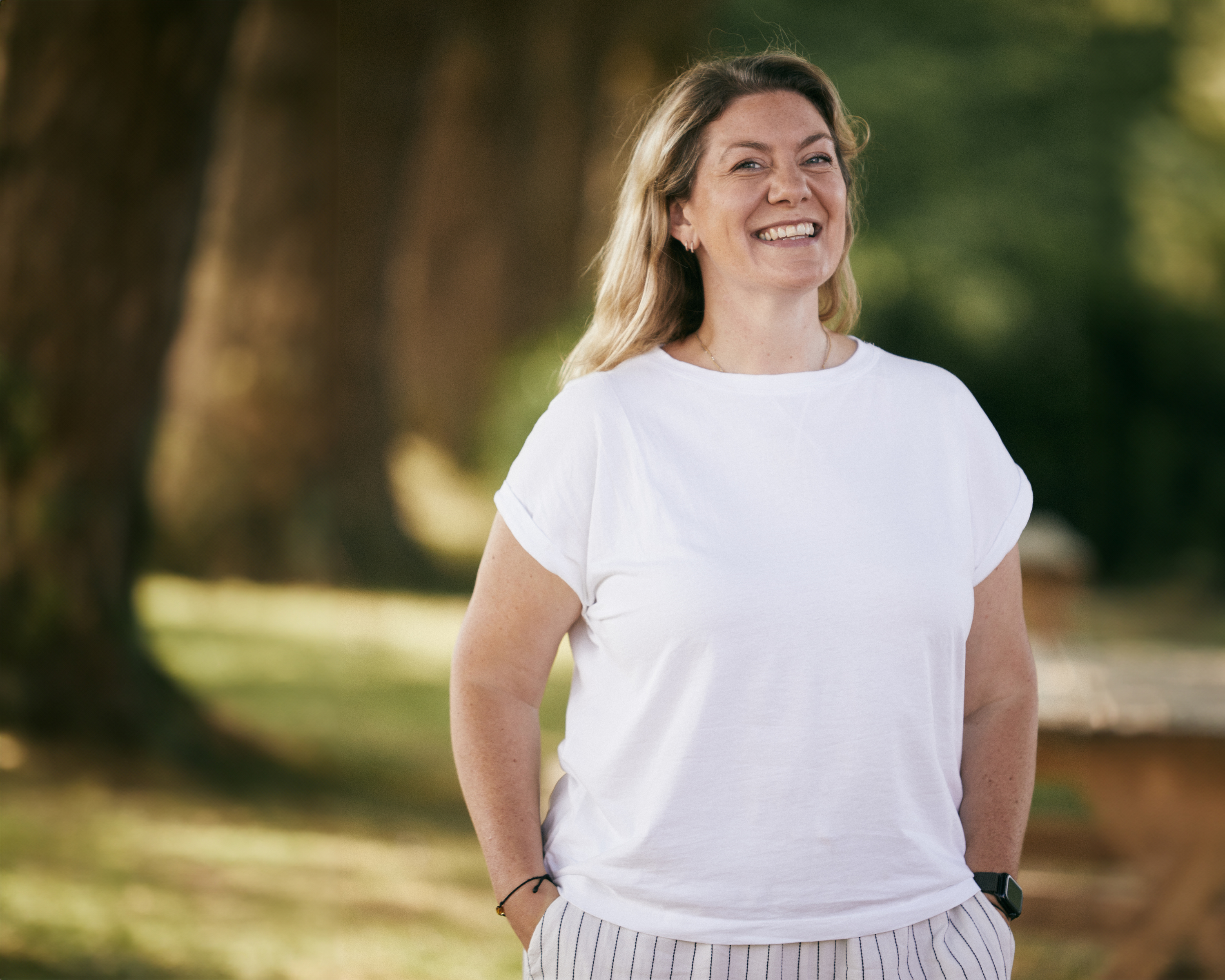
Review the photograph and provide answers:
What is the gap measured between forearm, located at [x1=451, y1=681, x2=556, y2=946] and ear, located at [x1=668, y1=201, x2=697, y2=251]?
0.69m

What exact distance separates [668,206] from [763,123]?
7.1 inches

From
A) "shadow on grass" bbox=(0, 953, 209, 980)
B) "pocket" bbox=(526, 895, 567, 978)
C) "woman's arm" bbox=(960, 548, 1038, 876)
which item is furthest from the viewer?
"shadow on grass" bbox=(0, 953, 209, 980)

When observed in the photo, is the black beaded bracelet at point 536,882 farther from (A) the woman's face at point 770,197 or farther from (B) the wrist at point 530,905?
(A) the woman's face at point 770,197

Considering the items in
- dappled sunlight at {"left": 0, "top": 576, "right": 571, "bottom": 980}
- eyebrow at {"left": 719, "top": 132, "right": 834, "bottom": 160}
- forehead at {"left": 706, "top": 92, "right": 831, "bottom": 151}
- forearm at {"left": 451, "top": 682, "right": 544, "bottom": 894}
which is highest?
forehead at {"left": 706, "top": 92, "right": 831, "bottom": 151}

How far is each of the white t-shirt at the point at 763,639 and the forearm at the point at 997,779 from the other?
10 centimetres

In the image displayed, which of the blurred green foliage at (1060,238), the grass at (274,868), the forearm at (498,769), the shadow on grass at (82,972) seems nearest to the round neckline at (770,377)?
the forearm at (498,769)

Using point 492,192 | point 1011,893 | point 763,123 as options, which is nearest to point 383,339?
point 492,192

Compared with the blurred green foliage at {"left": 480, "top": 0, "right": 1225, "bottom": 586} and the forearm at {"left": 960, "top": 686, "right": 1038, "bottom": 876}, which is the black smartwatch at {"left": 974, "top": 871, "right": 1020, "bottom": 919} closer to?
the forearm at {"left": 960, "top": 686, "right": 1038, "bottom": 876}

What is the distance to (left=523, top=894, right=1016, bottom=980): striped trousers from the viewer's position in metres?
1.59

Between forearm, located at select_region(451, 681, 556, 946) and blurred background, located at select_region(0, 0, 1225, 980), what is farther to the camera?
blurred background, located at select_region(0, 0, 1225, 980)

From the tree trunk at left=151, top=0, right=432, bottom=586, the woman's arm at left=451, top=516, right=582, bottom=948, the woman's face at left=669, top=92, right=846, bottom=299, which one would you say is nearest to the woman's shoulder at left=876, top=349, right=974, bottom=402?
the woman's face at left=669, top=92, right=846, bottom=299

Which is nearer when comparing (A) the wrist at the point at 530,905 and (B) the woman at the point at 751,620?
(B) the woman at the point at 751,620

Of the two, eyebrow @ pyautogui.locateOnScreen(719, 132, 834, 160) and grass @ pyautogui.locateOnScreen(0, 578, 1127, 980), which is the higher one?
eyebrow @ pyautogui.locateOnScreen(719, 132, 834, 160)

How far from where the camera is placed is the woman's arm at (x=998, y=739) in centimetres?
181
